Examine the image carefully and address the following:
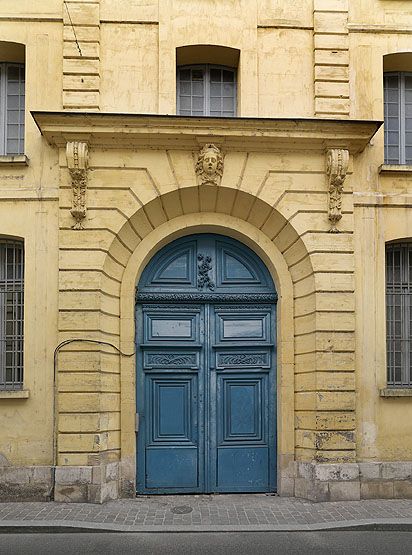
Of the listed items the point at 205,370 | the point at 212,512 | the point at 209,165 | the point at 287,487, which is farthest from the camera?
the point at 205,370

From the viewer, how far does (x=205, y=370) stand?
979cm

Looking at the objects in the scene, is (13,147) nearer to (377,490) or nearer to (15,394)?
(15,394)

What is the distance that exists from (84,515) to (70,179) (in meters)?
4.75

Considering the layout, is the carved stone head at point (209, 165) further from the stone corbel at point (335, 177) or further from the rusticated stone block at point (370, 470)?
the rusticated stone block at point (370, 470)

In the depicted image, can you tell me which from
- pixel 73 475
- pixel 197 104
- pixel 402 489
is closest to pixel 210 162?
pixel 197 104

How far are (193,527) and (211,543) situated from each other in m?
0.50

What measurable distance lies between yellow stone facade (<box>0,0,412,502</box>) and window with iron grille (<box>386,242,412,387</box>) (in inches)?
16.3

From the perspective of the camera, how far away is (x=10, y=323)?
31.4 feet

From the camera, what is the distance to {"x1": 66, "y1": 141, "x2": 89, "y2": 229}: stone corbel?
29.7 ft

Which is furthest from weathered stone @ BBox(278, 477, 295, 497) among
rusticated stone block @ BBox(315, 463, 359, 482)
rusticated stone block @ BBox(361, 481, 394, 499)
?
rusticated stone block @ BBox(361, 481, 394, 499)

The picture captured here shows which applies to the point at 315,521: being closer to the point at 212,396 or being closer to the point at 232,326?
the point at 212,396

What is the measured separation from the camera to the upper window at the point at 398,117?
10203 millimetres

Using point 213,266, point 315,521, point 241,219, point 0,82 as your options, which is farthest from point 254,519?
point 0,82

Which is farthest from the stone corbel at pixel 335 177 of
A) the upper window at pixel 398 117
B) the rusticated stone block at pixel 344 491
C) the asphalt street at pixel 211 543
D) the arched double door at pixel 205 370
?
the asphalt street at pixel 211 543
